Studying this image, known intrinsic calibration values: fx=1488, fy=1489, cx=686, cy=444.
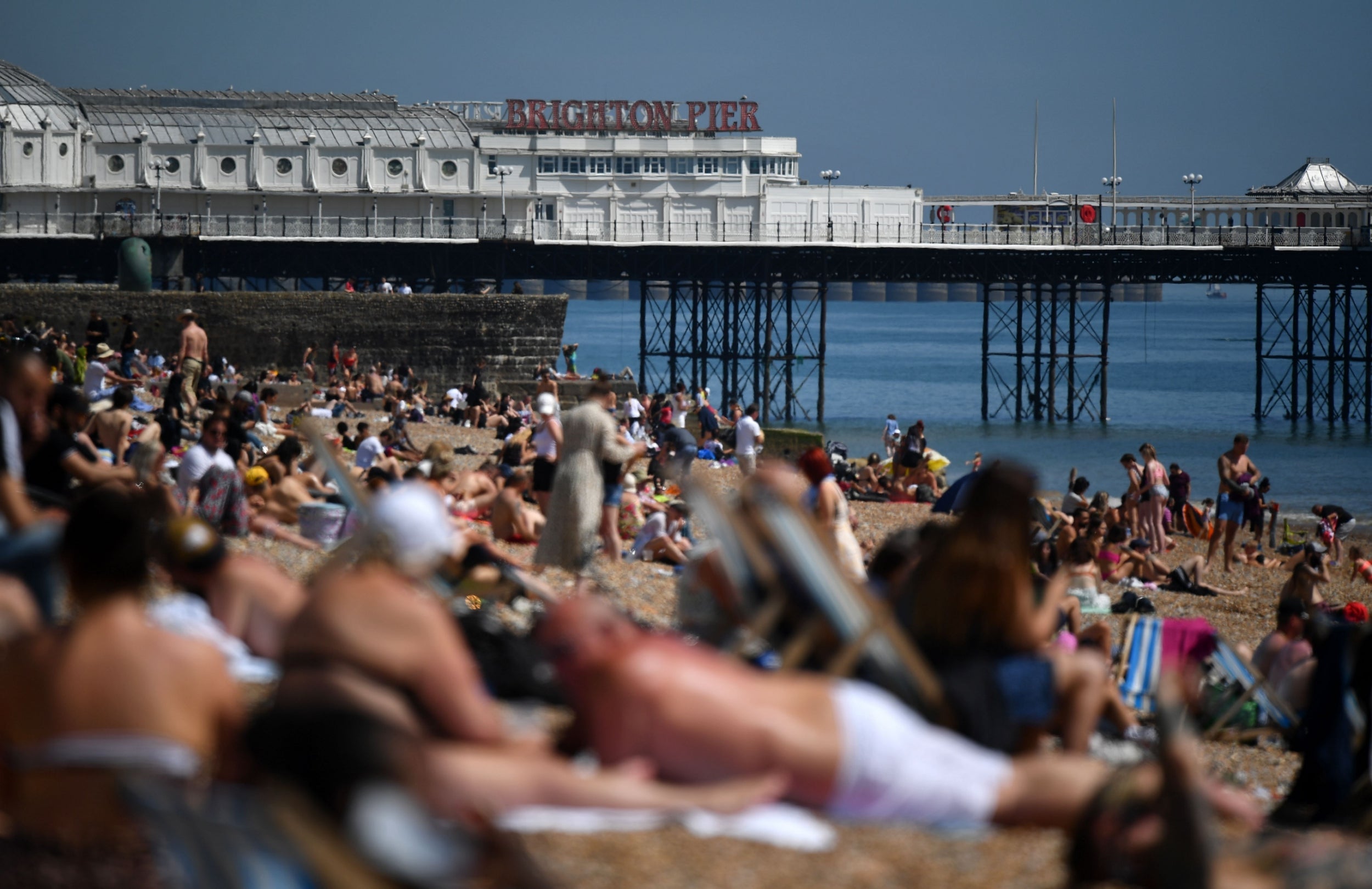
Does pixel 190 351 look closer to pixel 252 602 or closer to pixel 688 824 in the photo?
pixel 252 602

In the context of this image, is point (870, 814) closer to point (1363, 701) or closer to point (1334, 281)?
point (1363, 701)

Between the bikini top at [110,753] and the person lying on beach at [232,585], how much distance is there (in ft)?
5.04

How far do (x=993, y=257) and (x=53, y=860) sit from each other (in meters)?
41.9

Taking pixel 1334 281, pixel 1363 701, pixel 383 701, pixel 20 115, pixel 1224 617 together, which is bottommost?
pixel 1224 617

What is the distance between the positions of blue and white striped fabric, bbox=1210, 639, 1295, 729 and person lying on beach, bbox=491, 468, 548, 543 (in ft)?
14.3

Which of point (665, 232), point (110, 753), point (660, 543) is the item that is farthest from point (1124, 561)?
point (665, 232)

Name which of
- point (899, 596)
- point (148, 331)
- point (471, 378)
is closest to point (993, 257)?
point (471, 378)

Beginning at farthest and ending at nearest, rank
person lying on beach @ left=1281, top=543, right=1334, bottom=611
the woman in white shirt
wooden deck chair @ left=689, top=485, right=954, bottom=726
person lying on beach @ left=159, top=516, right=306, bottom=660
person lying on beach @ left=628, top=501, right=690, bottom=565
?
person lying on beach @ left=1281, top=543, right=1334, bottom=611, person lying on beach @ left=628, top=501, right=690, bottom=565, the woman in white shirt, person lying on beach @ left=159, top=516, right=306, bottom=660, wooden deck chair @ left=689, top=485, right=954, bottom=726

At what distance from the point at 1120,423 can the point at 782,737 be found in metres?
48.5

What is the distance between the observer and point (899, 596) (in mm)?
4559

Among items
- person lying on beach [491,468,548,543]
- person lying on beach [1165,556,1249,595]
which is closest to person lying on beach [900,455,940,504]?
person lying on beach [1165,556,1249,595]

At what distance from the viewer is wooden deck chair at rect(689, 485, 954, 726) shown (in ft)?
13.6

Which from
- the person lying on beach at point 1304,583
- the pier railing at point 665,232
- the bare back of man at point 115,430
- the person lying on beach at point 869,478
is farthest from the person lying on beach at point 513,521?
the pier railing at point 665,232

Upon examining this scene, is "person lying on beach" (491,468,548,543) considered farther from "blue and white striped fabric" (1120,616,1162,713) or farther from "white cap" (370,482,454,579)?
"white cap" (370,482,454,579)
